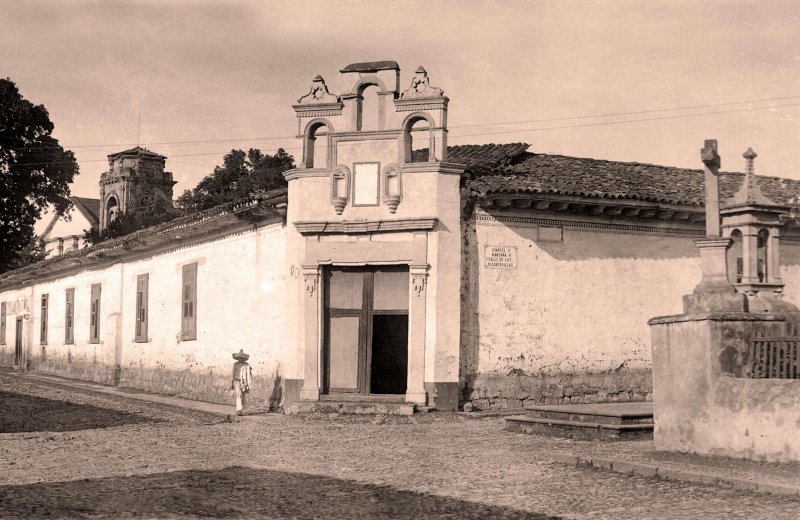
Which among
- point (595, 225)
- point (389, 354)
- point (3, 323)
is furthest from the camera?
point (3, 323)

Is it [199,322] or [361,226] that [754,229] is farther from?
[199,322]

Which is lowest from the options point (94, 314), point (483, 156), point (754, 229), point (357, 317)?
point (357, 317)

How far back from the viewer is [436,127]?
15.7 metres

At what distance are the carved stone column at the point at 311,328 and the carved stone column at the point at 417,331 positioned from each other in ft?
5.17

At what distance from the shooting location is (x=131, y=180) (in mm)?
61188

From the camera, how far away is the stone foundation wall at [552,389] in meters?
15.8

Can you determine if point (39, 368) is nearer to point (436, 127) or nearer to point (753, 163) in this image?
point (436, 127)

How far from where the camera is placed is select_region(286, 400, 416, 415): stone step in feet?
49.8

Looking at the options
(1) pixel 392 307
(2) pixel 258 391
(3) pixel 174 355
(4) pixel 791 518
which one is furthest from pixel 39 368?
(4) pixel 791 518

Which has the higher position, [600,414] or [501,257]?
[501,257]

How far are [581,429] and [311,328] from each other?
18.0ft

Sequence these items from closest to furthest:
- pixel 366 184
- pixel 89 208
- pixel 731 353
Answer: pixel 731 353 → pixel 366 184 → pixel 89 208

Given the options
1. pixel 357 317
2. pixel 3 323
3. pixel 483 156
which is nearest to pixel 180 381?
pixel 357 317

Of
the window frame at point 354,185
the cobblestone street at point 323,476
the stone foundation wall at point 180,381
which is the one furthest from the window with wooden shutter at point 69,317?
the window frame at point 354,185
